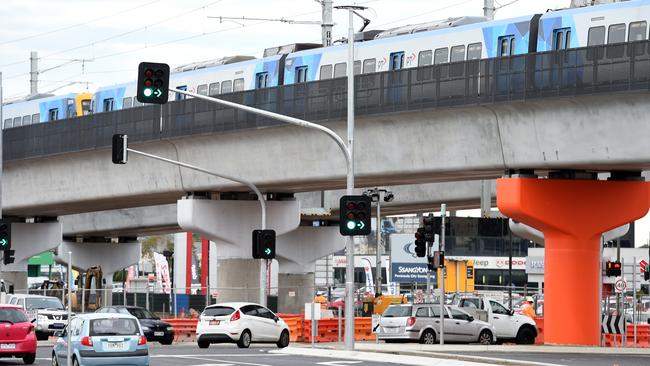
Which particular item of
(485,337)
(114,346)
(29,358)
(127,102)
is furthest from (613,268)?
(114,346)

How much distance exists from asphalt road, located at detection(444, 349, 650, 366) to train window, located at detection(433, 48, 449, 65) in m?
10.7

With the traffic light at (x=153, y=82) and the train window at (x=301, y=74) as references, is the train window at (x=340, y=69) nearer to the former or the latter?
the train window at (x=301, y=74)

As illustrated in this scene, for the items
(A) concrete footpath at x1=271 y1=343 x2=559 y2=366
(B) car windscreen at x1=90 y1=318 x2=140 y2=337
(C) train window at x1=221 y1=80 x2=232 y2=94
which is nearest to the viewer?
(B) car windscreen at x1=90 y1=318 x2=140 y2=337

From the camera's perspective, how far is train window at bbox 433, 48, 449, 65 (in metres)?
44.2

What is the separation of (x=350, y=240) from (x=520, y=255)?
10203 centimetres

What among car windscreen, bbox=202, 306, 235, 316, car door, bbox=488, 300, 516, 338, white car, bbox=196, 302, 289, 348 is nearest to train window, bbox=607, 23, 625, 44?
car door, bbox=488, 300, 516, 338

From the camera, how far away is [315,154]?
47594 mm

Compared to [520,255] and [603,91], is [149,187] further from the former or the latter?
[520,255]

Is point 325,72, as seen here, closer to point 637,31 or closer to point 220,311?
point 220,311

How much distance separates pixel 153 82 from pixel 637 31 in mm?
13757

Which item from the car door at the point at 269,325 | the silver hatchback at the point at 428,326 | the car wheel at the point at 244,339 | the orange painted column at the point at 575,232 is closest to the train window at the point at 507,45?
the orange painted column at the point at 575,232

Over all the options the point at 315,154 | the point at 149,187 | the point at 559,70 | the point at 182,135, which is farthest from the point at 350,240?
the point at 149,187

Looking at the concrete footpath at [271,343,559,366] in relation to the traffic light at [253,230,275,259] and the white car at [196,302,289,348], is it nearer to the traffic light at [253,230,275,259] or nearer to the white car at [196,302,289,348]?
the white car at [196,302,289,348]

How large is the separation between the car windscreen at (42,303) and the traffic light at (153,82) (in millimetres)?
21638
